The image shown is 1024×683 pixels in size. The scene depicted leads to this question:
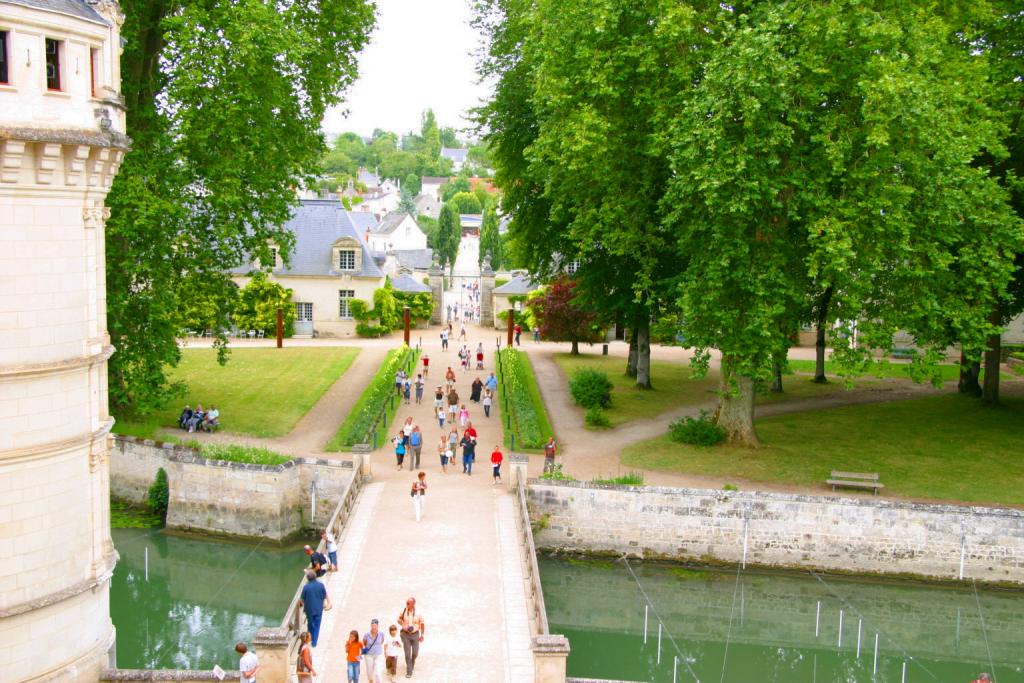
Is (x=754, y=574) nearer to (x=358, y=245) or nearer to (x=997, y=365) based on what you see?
(x=997, y=365)

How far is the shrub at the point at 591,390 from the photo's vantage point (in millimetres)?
36219

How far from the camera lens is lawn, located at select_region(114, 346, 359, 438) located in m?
33.3

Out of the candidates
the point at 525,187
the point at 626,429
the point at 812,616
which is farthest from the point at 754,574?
the point at 525,187

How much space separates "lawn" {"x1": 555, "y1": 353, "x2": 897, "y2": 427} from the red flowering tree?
1129 mm

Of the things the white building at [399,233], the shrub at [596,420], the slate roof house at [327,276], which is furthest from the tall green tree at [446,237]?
the shrub at [596,420]

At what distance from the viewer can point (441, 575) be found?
21703 mm

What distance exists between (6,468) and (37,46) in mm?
5733

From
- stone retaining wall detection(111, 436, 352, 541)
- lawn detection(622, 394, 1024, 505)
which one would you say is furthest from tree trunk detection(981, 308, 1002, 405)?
stone retaining wall detection(111, 436, 352, 541)

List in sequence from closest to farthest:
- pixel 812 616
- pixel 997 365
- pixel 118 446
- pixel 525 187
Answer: pixel 812 616, pixel 118 446, pixel 997 365, pixel 525 187

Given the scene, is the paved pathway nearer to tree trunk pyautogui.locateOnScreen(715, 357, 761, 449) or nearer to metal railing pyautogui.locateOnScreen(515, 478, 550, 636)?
metal railing pyautogui.locateOnScreen(515, 478, 550, 636)

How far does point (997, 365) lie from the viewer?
37.4m

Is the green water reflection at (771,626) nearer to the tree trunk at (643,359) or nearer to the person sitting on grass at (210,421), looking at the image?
the person sitting on grass at (210,421)

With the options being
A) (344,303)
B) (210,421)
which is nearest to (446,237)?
(344,303)

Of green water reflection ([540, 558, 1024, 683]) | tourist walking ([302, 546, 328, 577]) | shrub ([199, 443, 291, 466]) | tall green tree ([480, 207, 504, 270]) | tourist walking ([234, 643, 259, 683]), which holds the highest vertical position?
tall green tree ([480, 207, 504, 270])
